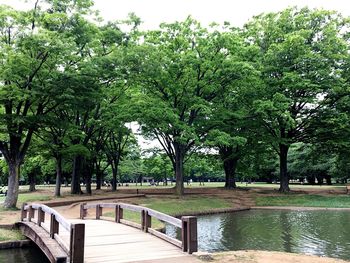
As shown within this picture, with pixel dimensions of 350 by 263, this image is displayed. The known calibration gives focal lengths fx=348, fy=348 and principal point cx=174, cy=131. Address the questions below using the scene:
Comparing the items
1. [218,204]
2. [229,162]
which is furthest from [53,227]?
[229,162]

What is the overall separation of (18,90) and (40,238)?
9.57m

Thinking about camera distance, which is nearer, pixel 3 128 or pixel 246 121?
pixel 3 128

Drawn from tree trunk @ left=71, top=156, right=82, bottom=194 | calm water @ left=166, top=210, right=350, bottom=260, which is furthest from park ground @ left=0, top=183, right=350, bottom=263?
tree trunk @ left=71, top=156, right=82, bottom=194

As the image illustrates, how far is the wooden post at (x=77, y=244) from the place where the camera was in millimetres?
7695

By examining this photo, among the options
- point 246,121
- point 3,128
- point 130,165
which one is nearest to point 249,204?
point 246,121

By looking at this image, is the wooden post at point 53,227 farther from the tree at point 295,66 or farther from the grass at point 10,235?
the tree at point 295,66

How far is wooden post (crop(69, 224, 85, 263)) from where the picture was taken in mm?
7695

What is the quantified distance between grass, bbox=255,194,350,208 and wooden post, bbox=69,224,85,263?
843 inches

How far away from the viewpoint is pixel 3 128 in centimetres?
1941

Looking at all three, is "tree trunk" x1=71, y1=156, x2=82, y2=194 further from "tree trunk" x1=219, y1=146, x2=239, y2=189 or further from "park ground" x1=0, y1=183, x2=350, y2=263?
"tree trunk" x1=219, y1=146, x2=239, y2=189

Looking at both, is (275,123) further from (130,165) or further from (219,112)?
(130,165)

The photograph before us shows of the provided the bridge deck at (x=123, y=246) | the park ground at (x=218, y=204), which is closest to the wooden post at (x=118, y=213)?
the bridge deck at (x=123, y=246)

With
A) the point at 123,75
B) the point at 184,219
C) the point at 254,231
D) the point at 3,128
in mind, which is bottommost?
the point at 254,231

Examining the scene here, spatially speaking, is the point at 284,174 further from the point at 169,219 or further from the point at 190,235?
the point at 190,235
